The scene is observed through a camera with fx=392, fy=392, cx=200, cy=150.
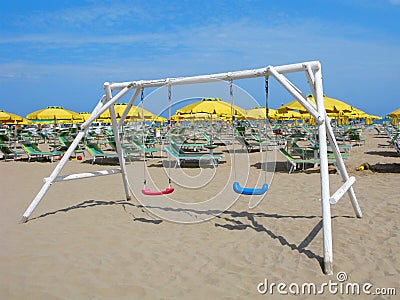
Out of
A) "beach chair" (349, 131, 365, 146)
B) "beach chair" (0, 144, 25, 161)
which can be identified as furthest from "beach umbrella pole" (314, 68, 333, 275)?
"beach chair" (349, 131, 365, 146)

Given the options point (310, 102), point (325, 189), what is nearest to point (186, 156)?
point (310, 102)

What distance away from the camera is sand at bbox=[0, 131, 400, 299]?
316cm

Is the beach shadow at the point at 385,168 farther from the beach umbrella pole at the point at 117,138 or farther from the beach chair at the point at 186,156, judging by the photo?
the beach umbrella pole at the point at 117,138

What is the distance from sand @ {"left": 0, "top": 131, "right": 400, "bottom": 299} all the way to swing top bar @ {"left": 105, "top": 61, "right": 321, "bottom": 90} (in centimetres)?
176

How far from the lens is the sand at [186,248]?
3.16 m

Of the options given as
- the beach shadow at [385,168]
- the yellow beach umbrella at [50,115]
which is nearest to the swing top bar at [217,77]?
the beach shadow at [385,168]

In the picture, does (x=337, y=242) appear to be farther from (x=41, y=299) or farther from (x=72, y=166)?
(x=72, y=166)

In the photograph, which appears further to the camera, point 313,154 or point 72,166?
point 72,166

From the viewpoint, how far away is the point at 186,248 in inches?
158

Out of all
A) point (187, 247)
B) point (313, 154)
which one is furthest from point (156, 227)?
point (313, 154)

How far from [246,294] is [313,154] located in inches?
290

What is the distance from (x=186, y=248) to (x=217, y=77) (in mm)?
1981

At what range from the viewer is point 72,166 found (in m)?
10.7

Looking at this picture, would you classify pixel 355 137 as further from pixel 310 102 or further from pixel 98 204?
pixel 310 102
